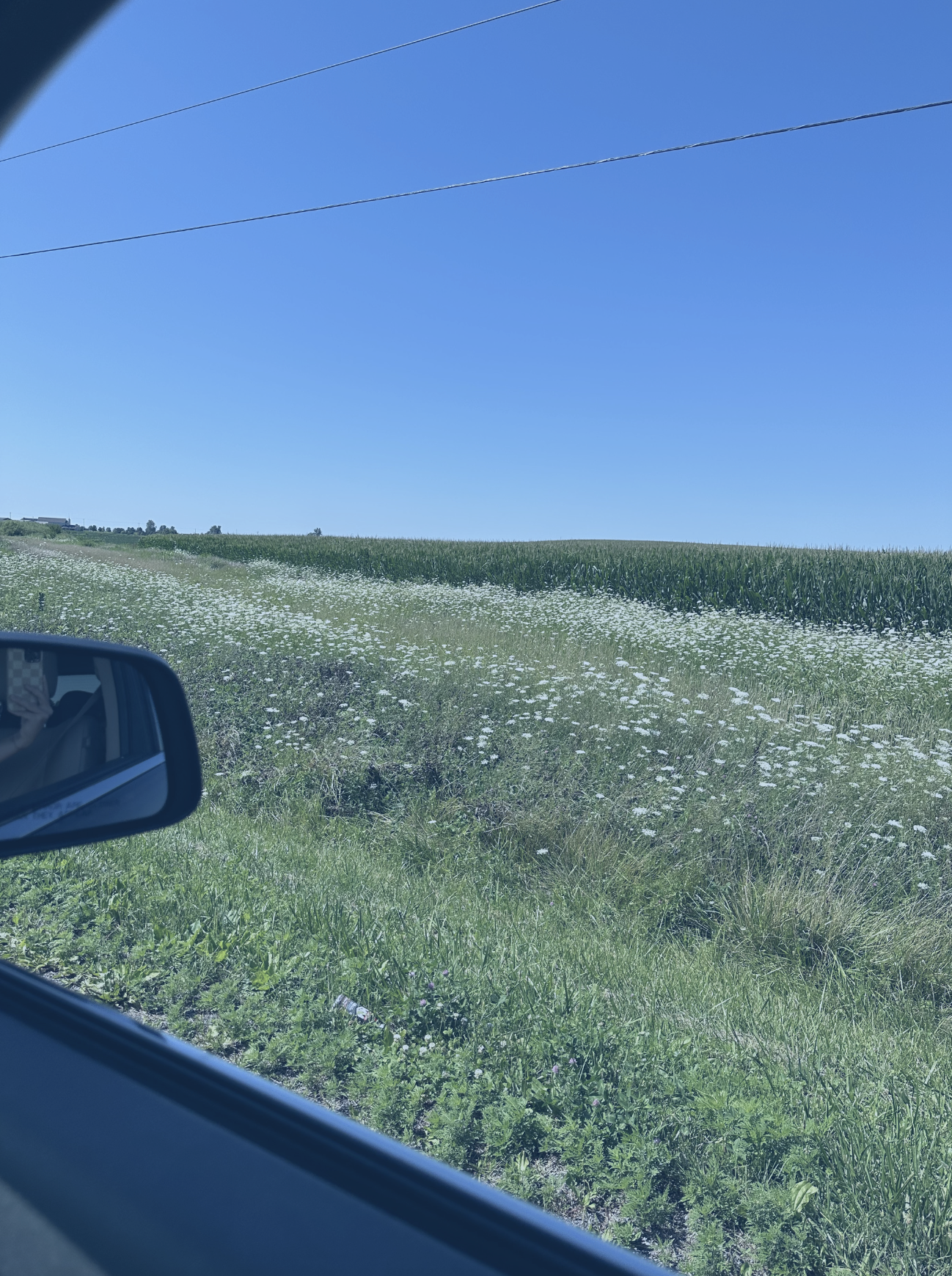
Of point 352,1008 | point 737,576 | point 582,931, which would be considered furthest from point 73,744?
point 737,576

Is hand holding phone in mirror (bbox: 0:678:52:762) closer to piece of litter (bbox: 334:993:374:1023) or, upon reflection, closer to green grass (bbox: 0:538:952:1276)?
green grass (bbox: 0:538:952:1276)

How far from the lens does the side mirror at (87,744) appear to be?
67.2 inches

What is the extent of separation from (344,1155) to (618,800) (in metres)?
4.73

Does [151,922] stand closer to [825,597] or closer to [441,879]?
[441,879]

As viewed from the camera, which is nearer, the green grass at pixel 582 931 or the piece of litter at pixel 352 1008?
the green grass at pixel 582 931

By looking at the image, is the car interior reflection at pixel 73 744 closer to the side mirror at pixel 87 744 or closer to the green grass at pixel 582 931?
the side mirror at pixel 87 744

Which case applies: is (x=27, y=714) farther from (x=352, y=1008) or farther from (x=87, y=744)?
(x=352, y=1008)

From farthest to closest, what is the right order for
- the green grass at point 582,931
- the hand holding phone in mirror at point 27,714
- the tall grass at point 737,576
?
the tall grass at point 737,576
the green grass at point 582,931
the hand holding phone in mirror at point 27,714

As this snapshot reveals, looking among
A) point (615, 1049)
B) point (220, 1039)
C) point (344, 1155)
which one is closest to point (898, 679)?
point (615, 1049)

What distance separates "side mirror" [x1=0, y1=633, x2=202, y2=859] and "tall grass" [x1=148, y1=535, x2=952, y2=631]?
21647 mm

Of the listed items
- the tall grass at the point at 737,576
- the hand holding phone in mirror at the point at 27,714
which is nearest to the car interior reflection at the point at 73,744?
the hand holding phone in mirror at the point at 27,714

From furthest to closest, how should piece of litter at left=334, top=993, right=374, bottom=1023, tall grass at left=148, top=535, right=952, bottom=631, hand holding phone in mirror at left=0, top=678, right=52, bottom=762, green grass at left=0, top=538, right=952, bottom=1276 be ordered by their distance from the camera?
tall grass at left=148, top=535, right=952, bottom=631 → piece of litter at left=334, top=993, right=374, bottom=1023 → green grass at left=0, top=538, right=952, bottom=1276 → hand holding phone in mirror at left=0, top=678, right=52, bottom=762

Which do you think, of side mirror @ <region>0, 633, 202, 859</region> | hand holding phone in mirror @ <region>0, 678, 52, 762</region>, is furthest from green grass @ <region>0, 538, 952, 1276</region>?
hand holding phone in mirror @ <region>0, 678, 52, 762</region>

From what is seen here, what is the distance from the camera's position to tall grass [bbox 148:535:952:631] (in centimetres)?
2192
